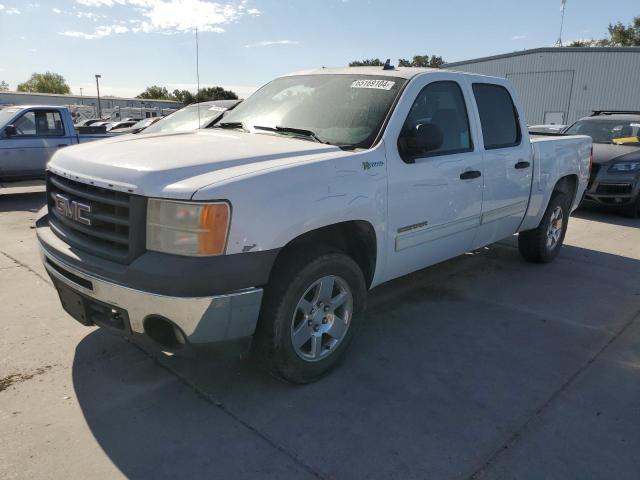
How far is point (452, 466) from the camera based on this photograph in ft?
8.05

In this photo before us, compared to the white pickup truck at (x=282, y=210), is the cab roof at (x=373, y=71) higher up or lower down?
higher up

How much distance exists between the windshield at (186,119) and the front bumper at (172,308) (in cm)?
609


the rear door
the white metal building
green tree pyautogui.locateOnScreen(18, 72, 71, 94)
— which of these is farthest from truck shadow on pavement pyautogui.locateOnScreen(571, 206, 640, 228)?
green tree pyautogui.locateOnScreen(18, 72, 71, 94)

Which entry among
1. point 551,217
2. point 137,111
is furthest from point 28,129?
point 137,111

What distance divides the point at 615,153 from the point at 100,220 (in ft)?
30.0

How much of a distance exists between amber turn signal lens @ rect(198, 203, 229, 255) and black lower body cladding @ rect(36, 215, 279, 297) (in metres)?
0.05

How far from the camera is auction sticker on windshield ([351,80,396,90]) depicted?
3.63 m

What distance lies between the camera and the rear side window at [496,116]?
436 cm

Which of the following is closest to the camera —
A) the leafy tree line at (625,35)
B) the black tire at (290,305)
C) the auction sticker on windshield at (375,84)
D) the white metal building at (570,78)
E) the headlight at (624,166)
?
the black tire at (290,305)

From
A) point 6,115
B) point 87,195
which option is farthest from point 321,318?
point 6,115

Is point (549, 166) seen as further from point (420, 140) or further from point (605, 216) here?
point (605, 216)

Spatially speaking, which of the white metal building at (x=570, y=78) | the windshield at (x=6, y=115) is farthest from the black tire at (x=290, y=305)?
the white metal building at (x=570, y=78)

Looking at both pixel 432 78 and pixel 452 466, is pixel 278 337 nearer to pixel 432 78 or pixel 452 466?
pixel 452 466

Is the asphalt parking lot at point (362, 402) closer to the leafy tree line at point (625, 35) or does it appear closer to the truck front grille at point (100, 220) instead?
the truck front grille at point (100, 220)
